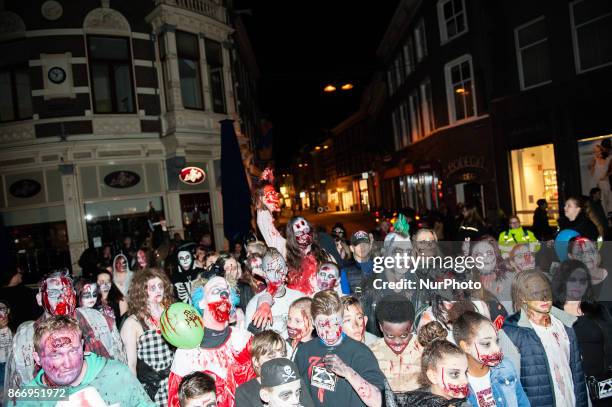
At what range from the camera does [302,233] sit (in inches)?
159

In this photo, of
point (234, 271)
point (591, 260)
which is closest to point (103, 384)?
point (234, 271)

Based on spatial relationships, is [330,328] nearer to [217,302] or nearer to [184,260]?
[217,302]

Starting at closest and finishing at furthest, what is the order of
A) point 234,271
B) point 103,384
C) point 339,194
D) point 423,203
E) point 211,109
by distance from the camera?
1. point 103,384
2. point 234,271
3. point 211,109
4. point 423,203
5. point 339,194

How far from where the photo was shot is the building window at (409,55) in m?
21.6

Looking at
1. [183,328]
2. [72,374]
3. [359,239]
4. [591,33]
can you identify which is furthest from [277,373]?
[591,33]

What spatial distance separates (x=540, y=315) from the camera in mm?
3107

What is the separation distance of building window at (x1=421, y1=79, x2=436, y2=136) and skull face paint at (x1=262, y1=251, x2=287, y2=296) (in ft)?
58.4

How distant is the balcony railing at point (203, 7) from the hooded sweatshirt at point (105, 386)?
46.4 feet

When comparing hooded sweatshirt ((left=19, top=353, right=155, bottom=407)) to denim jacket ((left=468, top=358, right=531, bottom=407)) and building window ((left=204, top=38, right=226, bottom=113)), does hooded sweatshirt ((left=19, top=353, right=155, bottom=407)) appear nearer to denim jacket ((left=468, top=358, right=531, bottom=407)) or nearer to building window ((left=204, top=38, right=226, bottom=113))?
denim jacket ((left=468, top=358, right=531, bottom=407))

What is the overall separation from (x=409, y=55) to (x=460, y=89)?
6.43m

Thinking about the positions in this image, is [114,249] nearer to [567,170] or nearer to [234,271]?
[234,271]

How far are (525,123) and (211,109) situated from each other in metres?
11.1

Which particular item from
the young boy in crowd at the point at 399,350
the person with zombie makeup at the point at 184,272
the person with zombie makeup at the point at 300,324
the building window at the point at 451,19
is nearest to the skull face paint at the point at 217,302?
the person with zombie makeup at the point at 300,324

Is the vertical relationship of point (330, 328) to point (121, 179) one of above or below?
below
